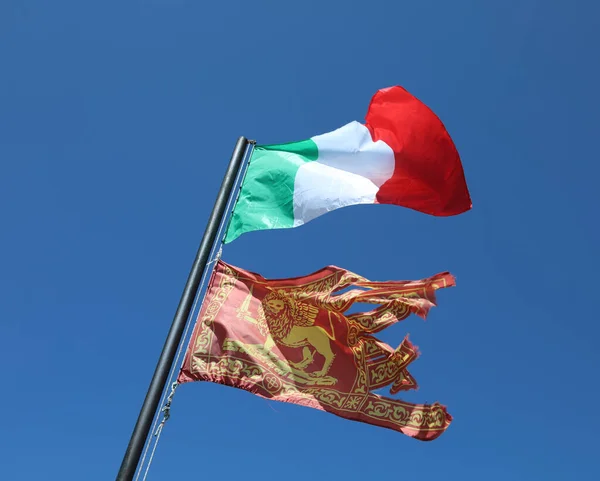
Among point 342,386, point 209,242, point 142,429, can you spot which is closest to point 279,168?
point 209,242

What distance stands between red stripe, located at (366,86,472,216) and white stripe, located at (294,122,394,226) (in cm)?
21

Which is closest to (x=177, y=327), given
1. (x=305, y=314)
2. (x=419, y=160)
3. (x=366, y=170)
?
(x=305, y=314)

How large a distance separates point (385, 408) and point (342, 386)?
666 millimetres

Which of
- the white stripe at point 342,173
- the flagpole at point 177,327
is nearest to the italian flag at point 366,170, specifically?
the white stripe at point 342,173

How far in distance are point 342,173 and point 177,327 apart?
418 centimetres

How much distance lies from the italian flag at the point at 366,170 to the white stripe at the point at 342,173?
2 centimetres

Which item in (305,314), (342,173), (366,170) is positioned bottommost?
(305,314)

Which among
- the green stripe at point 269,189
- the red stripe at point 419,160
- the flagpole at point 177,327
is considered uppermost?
the red stripe at point 419,160

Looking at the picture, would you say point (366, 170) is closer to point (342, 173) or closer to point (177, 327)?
point (342, 173)

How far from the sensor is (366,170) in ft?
32.2

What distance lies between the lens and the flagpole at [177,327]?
595 cm

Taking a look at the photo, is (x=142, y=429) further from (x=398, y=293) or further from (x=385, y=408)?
(x=398, y=293)

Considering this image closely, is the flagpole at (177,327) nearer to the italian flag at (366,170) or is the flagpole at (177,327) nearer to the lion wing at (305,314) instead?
the italian flag at (366,170)

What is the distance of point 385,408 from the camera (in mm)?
7992
